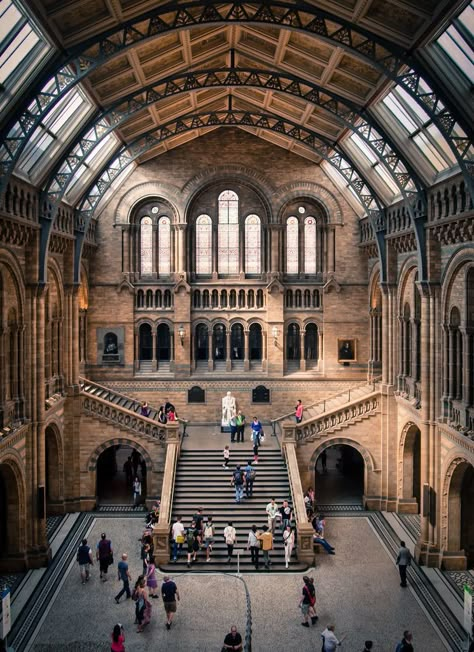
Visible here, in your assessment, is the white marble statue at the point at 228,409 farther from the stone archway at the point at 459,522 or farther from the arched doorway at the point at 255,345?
the stone archway at the point at 459,522

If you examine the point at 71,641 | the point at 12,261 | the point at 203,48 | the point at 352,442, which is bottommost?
the point at 71,641

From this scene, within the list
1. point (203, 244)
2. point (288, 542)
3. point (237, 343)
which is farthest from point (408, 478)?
point (203, 244)

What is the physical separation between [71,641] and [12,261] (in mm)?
12132

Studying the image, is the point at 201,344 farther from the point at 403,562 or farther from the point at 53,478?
the point at 403,562

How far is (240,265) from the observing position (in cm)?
3697

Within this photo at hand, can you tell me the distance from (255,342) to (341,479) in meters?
8.78

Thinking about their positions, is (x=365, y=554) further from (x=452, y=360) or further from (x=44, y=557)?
(x=44, y=557)

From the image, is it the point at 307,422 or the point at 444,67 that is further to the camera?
the point at 307,422

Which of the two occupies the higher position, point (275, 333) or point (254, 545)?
point (275, 333)

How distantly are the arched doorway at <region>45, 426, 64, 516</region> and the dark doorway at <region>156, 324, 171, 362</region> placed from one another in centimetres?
881

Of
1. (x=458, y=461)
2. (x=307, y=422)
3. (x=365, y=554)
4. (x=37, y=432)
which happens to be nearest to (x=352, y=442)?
A: (x=307, y=422)

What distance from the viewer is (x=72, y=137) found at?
79.0 ft

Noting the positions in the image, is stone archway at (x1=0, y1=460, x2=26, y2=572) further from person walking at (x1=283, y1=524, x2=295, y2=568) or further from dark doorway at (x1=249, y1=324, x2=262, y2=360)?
dark doorway at (x1=249, y1=324, x2=262, y2=360)

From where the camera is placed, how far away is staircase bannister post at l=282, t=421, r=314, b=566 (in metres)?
24.3
